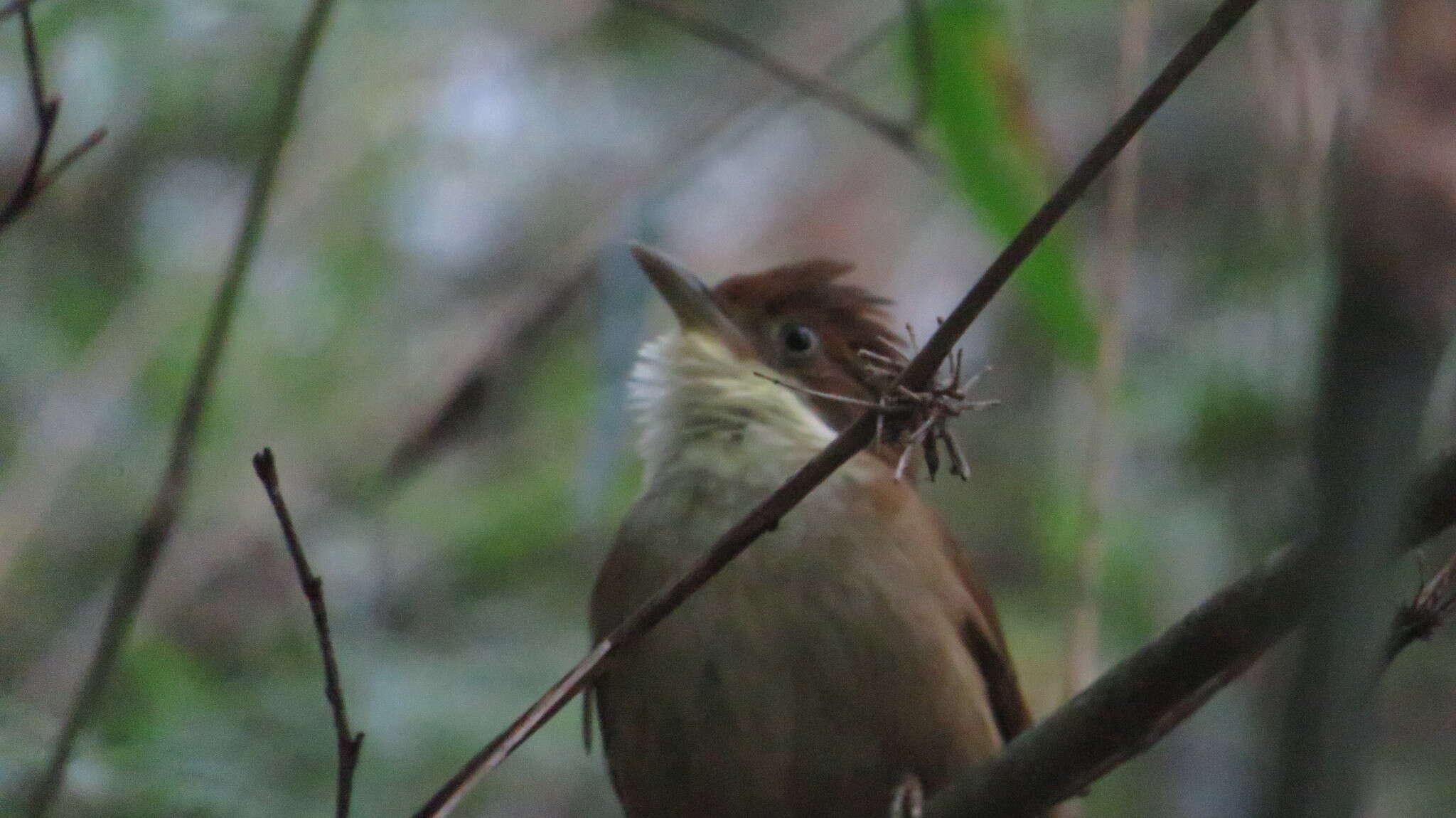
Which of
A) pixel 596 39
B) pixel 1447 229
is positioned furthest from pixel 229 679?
pixel 1447 229

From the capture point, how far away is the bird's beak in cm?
338

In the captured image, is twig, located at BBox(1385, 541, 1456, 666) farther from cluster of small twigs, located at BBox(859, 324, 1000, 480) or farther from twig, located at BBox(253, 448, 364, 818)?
twig, located at BBox(253, 448, 364, 818)

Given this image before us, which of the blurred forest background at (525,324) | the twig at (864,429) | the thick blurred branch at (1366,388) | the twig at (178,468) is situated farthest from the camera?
the blurred forest background at (525,324)

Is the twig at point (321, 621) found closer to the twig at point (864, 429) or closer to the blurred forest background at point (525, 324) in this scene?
the twig at point (864, 429)

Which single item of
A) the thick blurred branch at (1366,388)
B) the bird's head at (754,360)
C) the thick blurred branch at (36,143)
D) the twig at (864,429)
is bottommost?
the thick blurred branch at (1366,388)

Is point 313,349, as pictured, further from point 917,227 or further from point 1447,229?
point 1447,229

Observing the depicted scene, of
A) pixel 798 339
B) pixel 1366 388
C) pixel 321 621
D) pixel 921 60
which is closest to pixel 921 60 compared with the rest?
pixel 921 60

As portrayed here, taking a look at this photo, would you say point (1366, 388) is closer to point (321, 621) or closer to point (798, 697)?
point (321, 621)

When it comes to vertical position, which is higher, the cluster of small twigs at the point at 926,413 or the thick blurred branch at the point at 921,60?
the thick blurred branch at the point at 921,60

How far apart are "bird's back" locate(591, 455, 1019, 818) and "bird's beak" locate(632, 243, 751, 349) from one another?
589mm

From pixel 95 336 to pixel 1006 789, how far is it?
425 centimetres

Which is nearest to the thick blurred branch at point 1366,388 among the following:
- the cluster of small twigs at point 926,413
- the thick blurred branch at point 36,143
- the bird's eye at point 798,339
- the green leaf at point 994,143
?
the cluster of small twigs at point 926,413

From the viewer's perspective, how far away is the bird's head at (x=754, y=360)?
10.3 feet

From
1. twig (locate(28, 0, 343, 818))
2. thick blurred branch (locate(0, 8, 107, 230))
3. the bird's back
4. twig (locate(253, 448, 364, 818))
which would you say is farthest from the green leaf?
twig (locate(253, 448, 364, 818))
